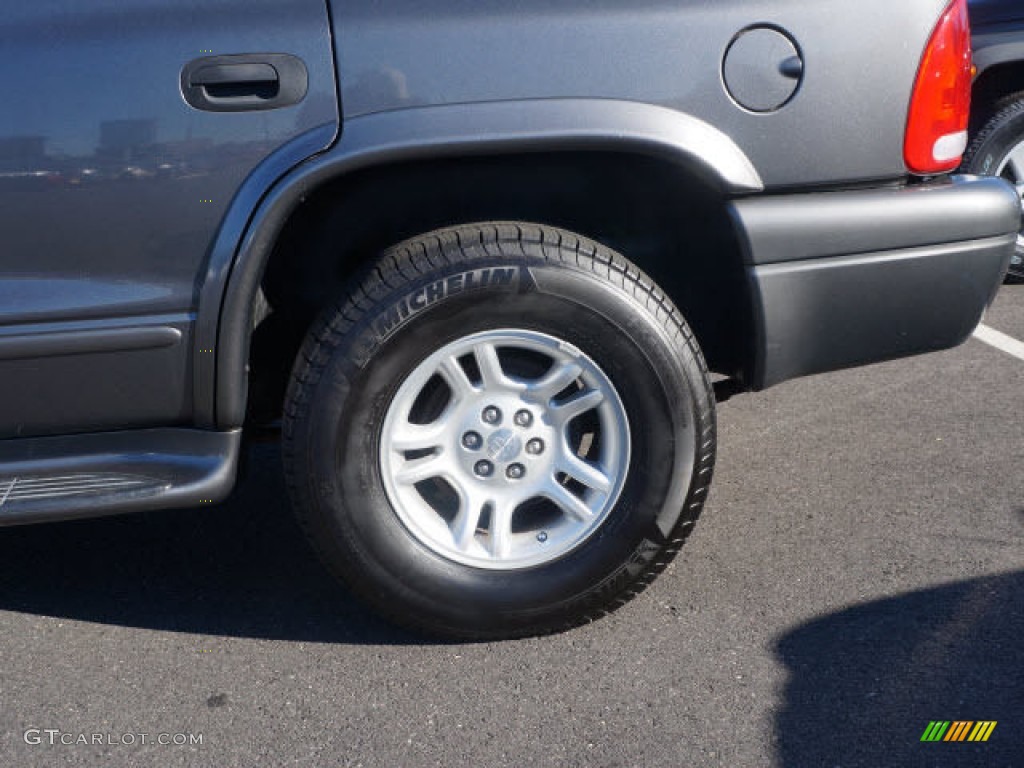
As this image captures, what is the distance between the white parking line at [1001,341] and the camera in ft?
15.1

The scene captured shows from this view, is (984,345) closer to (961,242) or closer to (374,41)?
(961,242)

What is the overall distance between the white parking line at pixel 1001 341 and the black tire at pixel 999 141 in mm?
570

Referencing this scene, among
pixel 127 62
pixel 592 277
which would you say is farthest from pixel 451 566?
pixel 127 62

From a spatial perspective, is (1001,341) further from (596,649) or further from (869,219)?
(596,649)

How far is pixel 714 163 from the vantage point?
262cm

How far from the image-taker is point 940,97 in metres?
2.74

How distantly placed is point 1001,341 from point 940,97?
7.26ft

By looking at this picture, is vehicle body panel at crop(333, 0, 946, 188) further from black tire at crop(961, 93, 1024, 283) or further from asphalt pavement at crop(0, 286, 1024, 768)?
black tire at crop(961, 93, 1024, 283)

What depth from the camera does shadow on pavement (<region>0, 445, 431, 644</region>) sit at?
2.96 meters

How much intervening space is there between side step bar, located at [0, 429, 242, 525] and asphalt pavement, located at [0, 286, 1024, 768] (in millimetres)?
399

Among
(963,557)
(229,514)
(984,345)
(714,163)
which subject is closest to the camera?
(714,163)

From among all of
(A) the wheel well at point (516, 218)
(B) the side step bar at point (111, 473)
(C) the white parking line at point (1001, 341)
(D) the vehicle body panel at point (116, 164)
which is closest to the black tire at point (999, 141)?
(C) the white parking line at point (1001, 341)

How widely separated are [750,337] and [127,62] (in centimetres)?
140

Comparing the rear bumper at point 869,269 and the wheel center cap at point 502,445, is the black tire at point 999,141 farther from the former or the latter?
the wheel center cap at point 502,445
